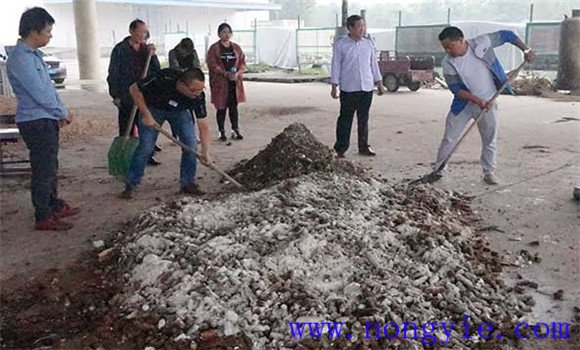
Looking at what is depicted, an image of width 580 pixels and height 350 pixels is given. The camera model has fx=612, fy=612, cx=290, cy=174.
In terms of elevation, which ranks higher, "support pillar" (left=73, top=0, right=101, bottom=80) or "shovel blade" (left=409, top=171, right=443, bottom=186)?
"support pillar" (left=73, top=0, right=101, bottom=80)

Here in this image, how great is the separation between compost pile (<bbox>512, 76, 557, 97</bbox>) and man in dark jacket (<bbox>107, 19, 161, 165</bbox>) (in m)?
9.87

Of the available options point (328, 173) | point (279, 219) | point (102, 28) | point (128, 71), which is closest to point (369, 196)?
point (328, 173)

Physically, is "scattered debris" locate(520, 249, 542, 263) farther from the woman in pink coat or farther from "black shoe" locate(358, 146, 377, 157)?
the woman in pink coat

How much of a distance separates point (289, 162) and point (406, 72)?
9.57 metres

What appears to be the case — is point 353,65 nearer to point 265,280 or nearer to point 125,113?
point 125,113

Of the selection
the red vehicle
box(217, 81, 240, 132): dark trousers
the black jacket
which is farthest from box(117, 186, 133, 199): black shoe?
the red vehicle

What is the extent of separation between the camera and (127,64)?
244 inches

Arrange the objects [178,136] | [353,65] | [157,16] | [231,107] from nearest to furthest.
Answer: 1. [178,136]
2. [353,65]
3. [231,107]
4. [157,16]

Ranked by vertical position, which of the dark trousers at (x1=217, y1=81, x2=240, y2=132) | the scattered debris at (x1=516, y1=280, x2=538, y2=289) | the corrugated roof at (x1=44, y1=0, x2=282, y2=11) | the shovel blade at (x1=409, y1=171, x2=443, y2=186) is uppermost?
the corrugated roof at (x1=44, y1=0, x2=282, y2=11)

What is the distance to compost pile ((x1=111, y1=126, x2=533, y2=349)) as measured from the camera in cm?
314

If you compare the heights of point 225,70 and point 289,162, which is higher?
point 225,70

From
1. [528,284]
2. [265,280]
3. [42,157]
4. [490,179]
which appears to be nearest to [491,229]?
[528,284]

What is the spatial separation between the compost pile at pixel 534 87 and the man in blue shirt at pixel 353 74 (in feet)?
25.6

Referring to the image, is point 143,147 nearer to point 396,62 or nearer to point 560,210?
point 560,210
